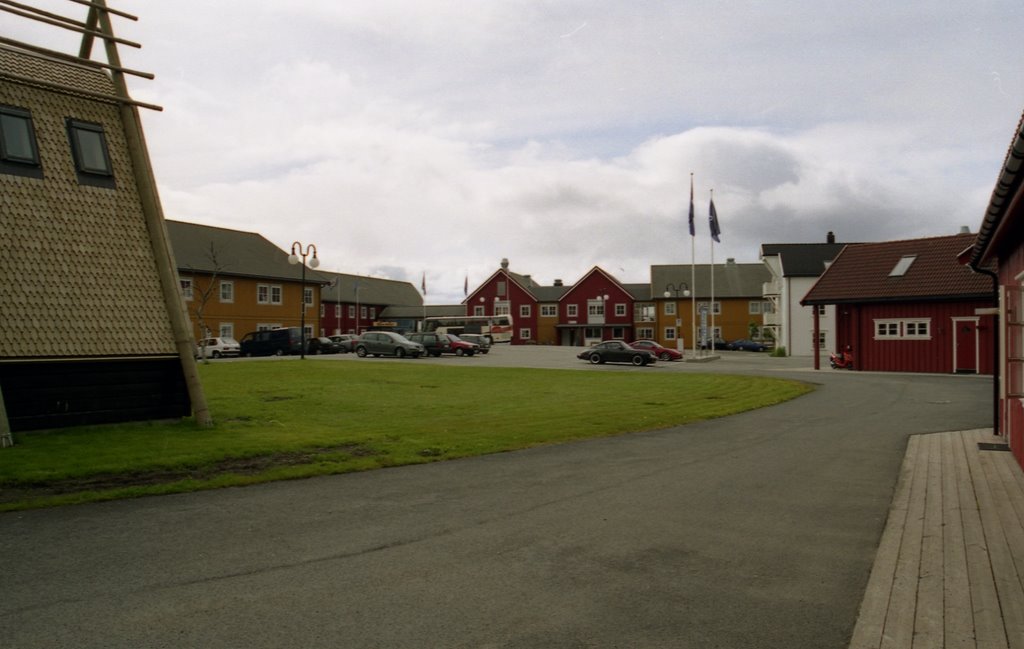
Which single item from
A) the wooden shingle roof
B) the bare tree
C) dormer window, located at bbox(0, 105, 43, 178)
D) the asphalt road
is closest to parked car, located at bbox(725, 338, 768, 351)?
the wooden shingle roof

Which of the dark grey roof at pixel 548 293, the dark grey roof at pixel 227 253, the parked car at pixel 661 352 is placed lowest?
the parked car at pixel 661 352

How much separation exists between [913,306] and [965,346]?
9.65 feet

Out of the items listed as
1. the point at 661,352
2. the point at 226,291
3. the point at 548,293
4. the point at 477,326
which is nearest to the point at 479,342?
the point at 661,352

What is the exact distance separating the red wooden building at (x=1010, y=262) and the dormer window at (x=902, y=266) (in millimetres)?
26866

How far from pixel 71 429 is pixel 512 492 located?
29.1ft

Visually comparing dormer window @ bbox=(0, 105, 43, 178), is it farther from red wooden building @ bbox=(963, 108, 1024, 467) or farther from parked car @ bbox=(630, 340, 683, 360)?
parked car @ bbox=(630, 340, 683, 360)

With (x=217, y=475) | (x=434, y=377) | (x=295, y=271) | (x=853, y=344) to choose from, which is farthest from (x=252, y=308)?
(x=217, y=475)

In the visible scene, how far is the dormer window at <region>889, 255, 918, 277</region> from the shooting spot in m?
38.1

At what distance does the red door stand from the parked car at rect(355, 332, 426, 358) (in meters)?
29.4

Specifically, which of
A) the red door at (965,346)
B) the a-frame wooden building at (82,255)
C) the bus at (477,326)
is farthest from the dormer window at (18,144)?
the bus at (477,326)

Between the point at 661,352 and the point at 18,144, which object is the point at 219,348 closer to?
the point at 661,352

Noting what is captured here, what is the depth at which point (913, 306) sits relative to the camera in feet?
120

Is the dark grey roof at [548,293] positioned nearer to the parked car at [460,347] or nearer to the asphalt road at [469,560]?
the parked car at [460,347]

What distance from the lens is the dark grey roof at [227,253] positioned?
59188 millimetres
